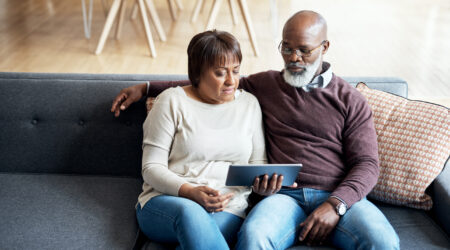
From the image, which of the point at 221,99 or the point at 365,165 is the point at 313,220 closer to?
the point at 365,165

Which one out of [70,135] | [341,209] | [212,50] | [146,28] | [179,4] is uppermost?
[212,50]

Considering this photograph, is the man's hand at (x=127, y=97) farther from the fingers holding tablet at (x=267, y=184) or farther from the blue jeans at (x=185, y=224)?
→ the fingers holding tablet at (x=267, y=184)

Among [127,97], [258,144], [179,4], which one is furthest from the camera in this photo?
[179,4]

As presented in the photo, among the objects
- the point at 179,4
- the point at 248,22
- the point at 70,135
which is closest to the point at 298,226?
the point at 70,135

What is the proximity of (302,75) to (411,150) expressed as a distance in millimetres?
476

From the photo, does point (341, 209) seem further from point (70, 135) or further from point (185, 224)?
point (70, 135)

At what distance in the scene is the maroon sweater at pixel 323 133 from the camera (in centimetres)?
177

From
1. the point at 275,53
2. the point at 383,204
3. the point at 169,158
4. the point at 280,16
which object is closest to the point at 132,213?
the point at 169,158

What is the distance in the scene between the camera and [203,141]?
5.73ft

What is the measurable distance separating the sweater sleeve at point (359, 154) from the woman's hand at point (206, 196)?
0.38 m

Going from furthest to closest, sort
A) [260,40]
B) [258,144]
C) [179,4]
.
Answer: [179,4]
[260,40]
[258,144]

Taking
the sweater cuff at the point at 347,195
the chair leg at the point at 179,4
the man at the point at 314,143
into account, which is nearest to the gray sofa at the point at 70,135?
the man at the point at 314,143

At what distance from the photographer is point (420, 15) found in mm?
5773

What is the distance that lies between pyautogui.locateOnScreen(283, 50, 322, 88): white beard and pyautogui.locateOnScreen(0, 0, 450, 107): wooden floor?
1.87 meters
